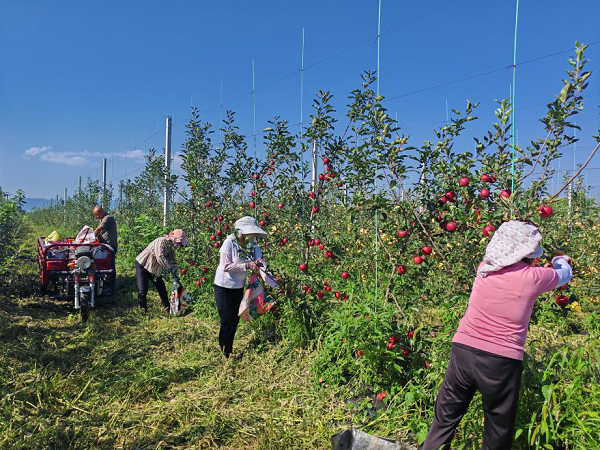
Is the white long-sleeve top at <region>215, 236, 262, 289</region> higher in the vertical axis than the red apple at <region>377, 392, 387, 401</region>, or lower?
higher

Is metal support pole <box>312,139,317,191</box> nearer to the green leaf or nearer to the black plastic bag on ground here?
the green leaf

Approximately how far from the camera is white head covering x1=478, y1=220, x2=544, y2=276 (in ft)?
6.56

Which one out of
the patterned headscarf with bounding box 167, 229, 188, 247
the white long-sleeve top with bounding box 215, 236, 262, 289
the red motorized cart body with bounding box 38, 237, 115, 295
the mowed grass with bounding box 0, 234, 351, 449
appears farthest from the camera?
the patterned headscarf with bounding box 167, 229, 188, 247

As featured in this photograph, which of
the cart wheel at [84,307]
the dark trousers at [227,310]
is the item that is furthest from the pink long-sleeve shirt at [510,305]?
the cart wheel at [84,307]

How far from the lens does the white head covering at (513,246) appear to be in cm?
200

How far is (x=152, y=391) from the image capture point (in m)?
3.46

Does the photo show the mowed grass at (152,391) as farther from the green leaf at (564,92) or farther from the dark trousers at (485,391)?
the green leaf at (564,92)

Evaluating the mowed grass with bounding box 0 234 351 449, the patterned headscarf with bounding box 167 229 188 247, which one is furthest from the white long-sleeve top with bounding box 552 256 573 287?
the patterned headscarf with bounding box 167 229 188 247

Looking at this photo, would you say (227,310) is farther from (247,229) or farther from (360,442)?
(360,442)

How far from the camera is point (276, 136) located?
4789 mm

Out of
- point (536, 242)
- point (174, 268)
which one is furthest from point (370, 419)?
point (174, 268)

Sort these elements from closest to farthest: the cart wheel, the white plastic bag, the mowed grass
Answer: the mowed grass
the cart wheel
the white plastic bag

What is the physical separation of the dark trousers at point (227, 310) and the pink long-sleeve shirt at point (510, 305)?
8.29 feet

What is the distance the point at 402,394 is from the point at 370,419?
0.28 m
